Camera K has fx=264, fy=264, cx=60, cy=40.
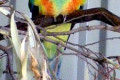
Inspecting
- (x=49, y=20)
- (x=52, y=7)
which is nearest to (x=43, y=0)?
(x=52, y=7)

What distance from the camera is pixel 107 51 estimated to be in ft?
4.22

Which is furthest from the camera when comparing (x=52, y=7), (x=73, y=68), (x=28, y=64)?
(x=73, y=68)

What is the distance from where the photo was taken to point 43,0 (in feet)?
2.98

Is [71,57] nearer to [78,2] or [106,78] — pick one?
[78,2]

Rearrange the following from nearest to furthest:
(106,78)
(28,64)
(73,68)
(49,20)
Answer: (28,64), (106,78), (49,20), (73,68)

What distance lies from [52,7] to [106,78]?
1.35ft

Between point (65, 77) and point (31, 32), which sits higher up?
point (31, 32)

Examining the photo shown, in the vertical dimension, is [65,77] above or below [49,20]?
below

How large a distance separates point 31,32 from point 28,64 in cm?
4

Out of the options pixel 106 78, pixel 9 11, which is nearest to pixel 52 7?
pixel 106 78

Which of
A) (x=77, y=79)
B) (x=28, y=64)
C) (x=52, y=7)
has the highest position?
(x=52, y=7)

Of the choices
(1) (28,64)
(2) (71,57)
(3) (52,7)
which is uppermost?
(3) (52,7)

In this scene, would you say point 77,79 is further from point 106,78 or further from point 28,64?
point 28,64

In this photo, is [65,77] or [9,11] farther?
[65,77]
